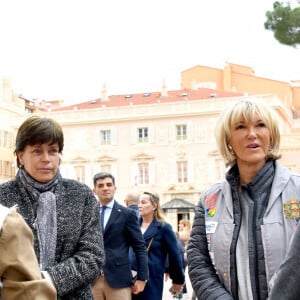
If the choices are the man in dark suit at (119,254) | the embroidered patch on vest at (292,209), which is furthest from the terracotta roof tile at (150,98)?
the embroidered patch on vest at (292,209)

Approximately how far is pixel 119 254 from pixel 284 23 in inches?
319

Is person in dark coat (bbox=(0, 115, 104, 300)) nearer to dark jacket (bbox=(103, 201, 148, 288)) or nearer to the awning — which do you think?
dark jacket (bbox=(103, 201, 148, 288))

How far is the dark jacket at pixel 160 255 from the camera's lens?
23.9 feet

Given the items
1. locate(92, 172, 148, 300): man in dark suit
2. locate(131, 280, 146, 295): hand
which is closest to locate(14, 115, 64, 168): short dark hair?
locate(92, 172, 148, 300): man in dark suit

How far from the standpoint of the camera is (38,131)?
3.41 metres

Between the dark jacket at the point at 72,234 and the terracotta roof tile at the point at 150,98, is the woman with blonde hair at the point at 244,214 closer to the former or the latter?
the dark jacket at the point at 72,234

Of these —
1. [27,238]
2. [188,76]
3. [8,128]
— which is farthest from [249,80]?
[27,238]

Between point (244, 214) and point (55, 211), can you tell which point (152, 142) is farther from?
point (244, 214)

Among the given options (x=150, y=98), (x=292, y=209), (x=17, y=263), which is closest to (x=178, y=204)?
(x=150, y=98)

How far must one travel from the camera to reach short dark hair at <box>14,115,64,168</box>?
3.41 meters

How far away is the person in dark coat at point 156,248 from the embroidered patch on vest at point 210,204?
396 cm

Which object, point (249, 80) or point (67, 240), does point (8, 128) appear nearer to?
point (249, 80)

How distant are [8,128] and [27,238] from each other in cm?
5689

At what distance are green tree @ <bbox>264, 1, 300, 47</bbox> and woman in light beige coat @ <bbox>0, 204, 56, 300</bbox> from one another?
452 inches
